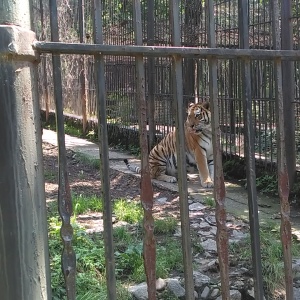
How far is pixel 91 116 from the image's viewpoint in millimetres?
12516

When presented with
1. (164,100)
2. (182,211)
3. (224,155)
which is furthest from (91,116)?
(182,211)

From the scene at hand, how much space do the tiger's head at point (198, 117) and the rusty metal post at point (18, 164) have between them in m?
6.29

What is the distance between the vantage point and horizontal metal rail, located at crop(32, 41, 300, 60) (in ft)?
5.44

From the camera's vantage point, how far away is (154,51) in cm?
178

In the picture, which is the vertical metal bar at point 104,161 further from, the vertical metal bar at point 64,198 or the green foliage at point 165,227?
the green foliage at point 165,227

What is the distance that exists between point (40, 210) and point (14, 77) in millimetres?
382

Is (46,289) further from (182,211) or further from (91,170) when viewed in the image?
(91,170)

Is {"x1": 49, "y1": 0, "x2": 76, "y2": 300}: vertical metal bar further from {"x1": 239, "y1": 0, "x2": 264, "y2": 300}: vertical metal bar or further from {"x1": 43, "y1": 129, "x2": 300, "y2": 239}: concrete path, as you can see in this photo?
{"x1": 43, "y1": 129, "x2": 300, "y2": 239}: concrete path

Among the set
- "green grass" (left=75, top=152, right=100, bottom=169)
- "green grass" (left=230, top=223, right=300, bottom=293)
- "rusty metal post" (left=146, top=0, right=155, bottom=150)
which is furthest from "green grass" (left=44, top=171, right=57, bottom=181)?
"green grass" (left=230, top=223, right=300, bottom=293)

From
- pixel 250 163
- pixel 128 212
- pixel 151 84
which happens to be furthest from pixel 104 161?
pixel 151 84

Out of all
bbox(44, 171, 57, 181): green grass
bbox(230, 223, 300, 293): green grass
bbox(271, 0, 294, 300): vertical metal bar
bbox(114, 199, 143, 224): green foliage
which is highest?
bbox(271, 0, 294, 300): vertical metal bar

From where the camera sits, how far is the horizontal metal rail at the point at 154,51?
166 cm

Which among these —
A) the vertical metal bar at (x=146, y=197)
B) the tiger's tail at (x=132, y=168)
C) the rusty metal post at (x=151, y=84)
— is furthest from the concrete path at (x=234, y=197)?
the vertical metal bar at (x=146, y=197)

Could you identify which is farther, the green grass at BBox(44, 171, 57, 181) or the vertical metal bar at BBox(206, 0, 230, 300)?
the green grass at BBox(44, 171, 57, 181)
